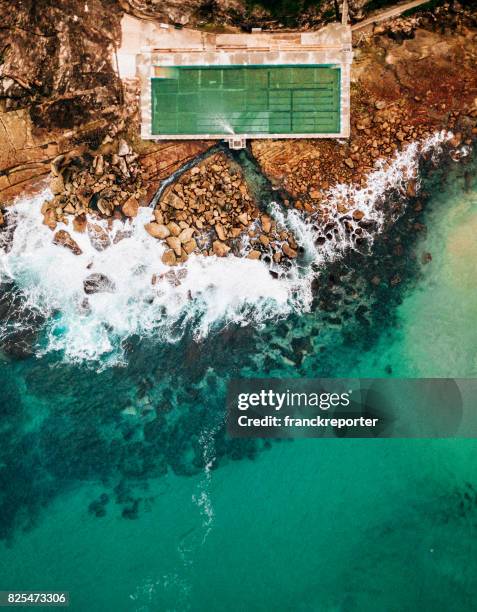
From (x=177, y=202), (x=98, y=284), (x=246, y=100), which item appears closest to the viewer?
(x=246, y=100)

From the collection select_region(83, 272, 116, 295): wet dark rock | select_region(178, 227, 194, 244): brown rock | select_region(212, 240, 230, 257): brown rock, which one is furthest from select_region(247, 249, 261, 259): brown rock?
select_region(83, 272, 116, 295): wet dark rock

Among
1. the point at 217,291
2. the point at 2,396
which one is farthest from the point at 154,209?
the point at 2,396

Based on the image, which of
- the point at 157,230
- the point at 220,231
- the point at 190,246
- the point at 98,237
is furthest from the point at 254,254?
the point at 98,237

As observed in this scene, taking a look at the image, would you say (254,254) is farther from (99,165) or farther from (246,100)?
(99,165)

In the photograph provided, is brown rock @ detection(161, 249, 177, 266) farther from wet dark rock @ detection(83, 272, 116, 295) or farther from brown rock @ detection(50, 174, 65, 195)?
brown rock @ detection(50, 174, 65, 195)

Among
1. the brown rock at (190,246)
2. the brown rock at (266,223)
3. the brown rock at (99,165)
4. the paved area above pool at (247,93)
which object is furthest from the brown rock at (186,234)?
the brown rock at (99,165)

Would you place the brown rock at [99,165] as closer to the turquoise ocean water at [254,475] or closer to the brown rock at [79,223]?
the brown rock at [79,223]

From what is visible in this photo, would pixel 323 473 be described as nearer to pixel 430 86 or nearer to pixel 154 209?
pixel 154 209
